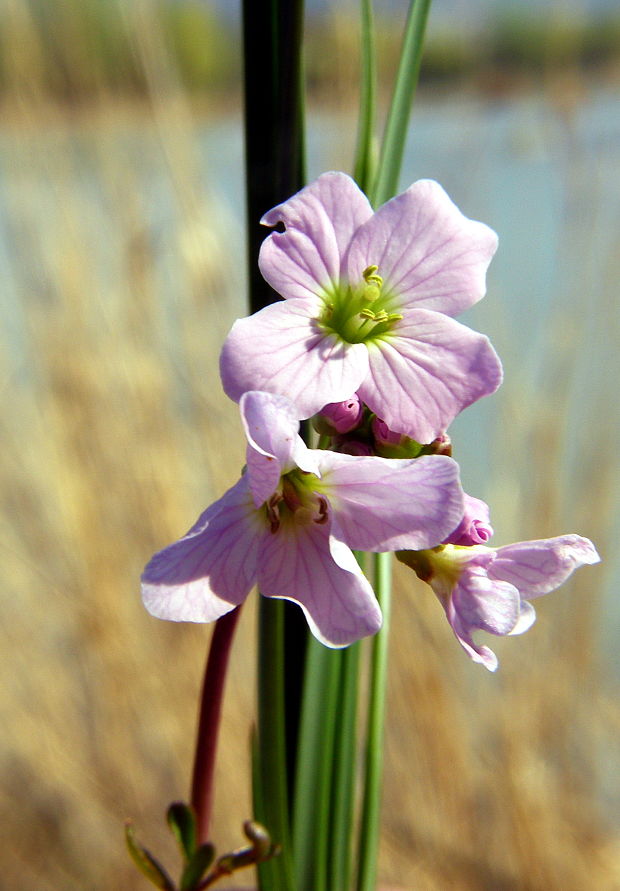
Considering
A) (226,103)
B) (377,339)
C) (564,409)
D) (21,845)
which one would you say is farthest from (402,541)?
(226,103)

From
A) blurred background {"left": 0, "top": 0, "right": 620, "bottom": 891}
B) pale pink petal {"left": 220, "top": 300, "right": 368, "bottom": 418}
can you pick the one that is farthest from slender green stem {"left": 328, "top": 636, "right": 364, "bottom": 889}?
Answer: blurred background {"left": 0, "top": 0, "right": 620, "bottom": 891}

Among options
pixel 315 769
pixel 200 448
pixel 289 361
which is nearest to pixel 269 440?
pixel 289 361

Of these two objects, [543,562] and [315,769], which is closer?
[543,562]

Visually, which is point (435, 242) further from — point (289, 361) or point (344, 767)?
point (344, 767)

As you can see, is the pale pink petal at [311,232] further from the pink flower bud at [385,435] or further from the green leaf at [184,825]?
the green leaf at [184,825]

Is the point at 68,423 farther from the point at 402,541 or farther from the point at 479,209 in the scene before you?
the point at 402,541

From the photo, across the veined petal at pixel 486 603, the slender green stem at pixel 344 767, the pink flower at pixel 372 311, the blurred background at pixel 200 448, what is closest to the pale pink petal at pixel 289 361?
the pink flower at pixel 372 311

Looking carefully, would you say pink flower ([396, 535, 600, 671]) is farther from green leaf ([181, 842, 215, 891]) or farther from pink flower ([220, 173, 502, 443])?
green leaf ([181, 842, 215, 891])
